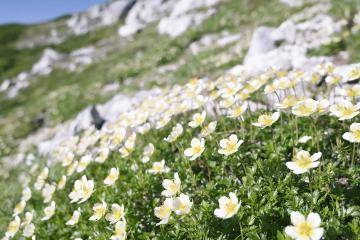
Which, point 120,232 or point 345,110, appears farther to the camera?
point 345,110

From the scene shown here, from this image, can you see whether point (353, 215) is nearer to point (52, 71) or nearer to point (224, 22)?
point (224, 22)

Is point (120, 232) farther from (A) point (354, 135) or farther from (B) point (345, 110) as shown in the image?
(B) point (345, 110)

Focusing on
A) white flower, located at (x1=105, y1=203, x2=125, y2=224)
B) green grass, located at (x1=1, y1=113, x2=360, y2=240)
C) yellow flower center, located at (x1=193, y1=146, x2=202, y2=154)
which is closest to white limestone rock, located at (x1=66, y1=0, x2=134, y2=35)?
green grass, located at (x1=1, y1=113, x2=360, y2=240)

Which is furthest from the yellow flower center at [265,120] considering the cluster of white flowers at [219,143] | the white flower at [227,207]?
the white flower at [227,207]

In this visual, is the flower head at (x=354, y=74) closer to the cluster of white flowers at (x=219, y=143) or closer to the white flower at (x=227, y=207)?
the cluster of white flowers at (x=219, y=143)

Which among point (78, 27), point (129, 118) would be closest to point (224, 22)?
point (129, 118)

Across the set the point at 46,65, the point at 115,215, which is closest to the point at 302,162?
the point at 115,215

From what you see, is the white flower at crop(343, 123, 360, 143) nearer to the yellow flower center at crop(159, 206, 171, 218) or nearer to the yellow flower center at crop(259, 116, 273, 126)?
the yellow flower center at crop(259, 116, 273, 126)
